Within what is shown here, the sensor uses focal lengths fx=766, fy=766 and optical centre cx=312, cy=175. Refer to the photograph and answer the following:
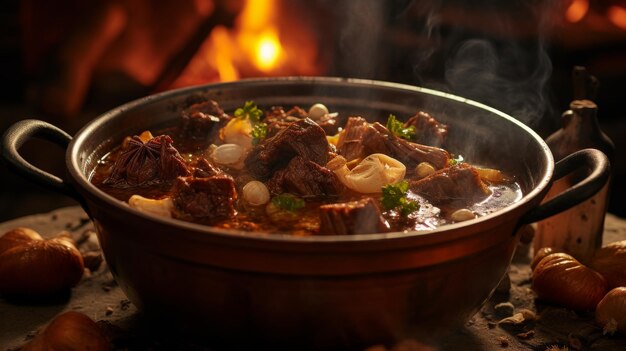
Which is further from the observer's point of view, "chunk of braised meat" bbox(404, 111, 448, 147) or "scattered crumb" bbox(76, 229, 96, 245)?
"scattered crumb" bbox(76, 229, 96, 245)

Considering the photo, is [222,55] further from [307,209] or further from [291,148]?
[307,209]

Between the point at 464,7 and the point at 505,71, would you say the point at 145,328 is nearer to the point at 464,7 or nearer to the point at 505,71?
the point at 464,7

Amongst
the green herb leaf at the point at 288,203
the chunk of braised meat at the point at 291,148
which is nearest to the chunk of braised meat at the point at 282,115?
the chunk of braised meat at the point at 291,148

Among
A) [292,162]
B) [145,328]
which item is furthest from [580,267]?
[145,328]

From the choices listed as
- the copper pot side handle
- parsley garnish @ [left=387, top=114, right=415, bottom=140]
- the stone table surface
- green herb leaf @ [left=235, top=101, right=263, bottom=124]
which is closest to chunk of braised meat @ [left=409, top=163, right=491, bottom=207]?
parsley garnish @ [left=387, top=114, right=415, bottom=140]

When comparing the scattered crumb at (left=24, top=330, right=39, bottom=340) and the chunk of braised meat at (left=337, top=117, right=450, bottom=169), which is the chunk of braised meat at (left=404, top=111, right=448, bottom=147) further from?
the scattered crumb at (left=24, top=330, right=39, bottom=340)

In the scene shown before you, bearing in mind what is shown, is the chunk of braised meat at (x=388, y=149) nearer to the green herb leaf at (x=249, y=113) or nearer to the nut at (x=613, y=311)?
the green herb leaf at (x=249, y=113)
